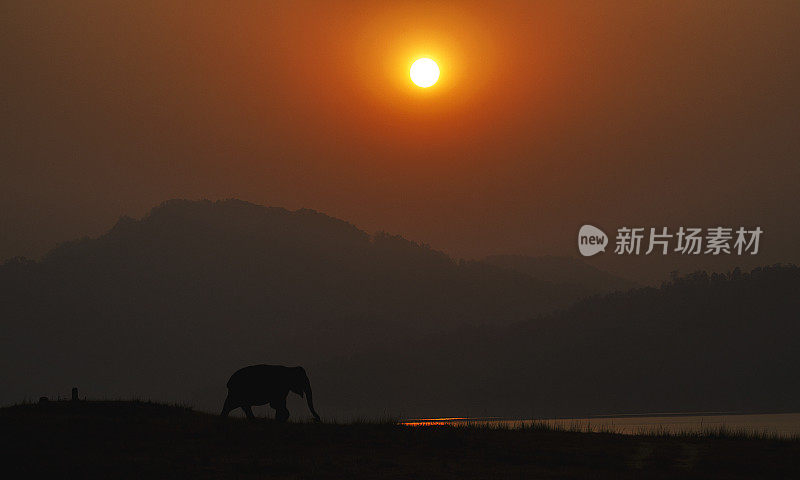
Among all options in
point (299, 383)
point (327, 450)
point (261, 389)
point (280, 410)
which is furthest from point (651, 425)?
point (327, 450)

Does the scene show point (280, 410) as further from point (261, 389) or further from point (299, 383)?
point (299, 383)

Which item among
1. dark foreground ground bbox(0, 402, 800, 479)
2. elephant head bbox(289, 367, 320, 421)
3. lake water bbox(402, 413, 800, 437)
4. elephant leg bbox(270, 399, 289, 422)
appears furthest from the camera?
elephant head bbox(289, 367, 320, 421)

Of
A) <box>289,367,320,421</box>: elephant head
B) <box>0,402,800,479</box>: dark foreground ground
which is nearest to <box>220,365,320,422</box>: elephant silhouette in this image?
<box>289,367,320,421</box>: elephant head

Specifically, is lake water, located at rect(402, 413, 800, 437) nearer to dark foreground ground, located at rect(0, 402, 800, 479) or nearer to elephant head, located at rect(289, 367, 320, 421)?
dark foreground ground, located at rect(0, 402, 800, 479)

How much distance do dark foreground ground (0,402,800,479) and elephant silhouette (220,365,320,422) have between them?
6.82 feet

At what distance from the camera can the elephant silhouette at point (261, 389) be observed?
105ft

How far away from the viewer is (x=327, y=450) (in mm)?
23875

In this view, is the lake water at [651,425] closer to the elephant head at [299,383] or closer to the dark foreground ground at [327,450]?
the dark foreground ground at [327,450]

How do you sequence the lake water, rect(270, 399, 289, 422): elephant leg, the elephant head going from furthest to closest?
the elephant head → rect(270, 399, 289, 422): elephant leg → the lake water

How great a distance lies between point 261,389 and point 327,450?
884 centimetres

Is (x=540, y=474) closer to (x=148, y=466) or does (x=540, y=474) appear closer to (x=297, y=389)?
→ (x=148, y=466)

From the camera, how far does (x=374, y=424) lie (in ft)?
95.0

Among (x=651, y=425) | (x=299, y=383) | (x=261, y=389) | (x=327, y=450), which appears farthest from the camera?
(x=651, y=425)

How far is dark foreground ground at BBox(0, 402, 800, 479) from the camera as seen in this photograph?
2036cm
